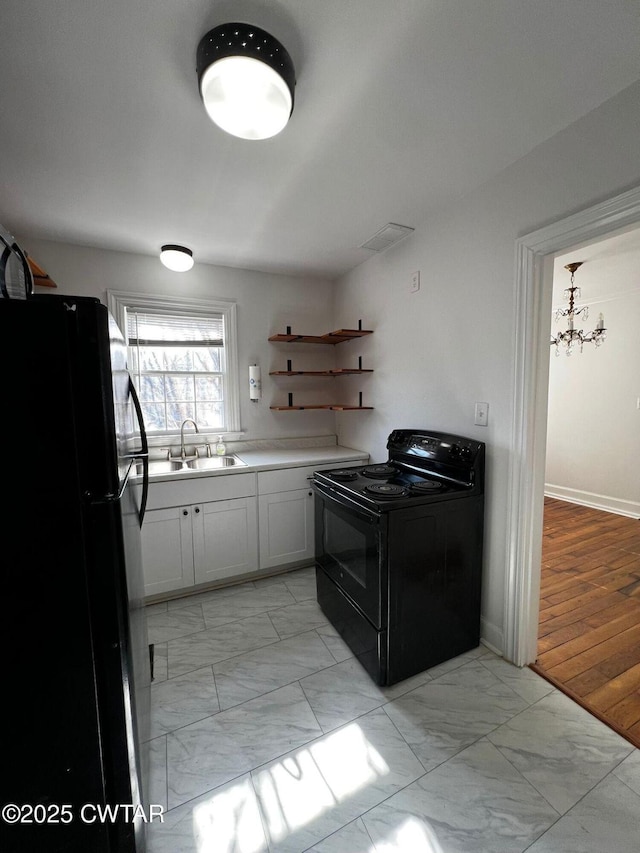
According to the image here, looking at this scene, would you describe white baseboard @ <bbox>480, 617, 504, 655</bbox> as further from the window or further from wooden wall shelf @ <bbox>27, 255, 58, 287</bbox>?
wooden wall shelf @ <bbox>27, 255, 58, 287</bbox>

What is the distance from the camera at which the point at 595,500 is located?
4113 mm

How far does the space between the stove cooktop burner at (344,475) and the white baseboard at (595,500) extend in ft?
10.2

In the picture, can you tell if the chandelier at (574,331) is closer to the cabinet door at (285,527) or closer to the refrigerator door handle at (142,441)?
the cabinet door at (285,527)

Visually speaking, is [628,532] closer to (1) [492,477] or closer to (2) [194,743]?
(1) [492,477]

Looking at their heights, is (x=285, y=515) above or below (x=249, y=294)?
below

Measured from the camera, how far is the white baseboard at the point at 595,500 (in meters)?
3.80

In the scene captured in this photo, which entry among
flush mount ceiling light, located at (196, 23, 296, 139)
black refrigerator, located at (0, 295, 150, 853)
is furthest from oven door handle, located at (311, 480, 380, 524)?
flush mount ceiling light, located at (196, 23, 296, 139)

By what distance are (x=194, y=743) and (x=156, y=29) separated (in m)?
2.49

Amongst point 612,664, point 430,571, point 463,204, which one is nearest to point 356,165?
point 463,204

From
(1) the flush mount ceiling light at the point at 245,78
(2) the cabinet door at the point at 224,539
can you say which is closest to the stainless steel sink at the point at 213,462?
Result: (2) the cabinet door at the point at 224,539

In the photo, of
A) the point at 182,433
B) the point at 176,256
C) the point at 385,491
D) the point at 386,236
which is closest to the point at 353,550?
the point at 385,491

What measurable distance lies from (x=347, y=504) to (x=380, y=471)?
497 mm

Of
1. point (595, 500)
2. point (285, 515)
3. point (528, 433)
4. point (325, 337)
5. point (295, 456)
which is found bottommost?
point (595, 500)

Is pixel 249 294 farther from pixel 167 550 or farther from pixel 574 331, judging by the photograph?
Answer: pixel 574 331
